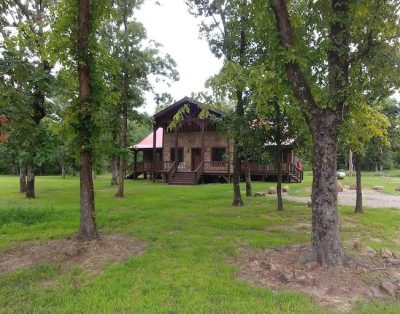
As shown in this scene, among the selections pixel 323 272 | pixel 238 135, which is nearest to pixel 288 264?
pixel 323 272

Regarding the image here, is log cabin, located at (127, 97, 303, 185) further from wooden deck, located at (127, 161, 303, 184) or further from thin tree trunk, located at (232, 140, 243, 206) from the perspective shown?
thin tree trunk, located at (232, 140, 243, 206)

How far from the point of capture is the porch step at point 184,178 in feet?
87.5

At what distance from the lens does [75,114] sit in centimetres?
738

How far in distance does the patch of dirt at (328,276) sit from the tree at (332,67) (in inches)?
13.2

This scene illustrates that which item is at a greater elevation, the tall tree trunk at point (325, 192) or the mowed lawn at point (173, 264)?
the tall tree trunk at point (325, 192)

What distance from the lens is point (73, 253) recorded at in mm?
6801

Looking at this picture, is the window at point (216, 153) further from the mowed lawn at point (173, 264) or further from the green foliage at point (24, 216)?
the green foliage at point (24, 216)

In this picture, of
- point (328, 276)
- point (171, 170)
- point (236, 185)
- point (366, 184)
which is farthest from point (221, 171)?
point (328, 276)

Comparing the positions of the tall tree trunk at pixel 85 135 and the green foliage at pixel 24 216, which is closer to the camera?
the tall tree trunk at pixel 85 135

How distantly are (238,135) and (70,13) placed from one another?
290 inches

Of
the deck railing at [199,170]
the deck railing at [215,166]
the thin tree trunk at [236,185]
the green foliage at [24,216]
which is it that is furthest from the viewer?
the deck railing at [215,166]

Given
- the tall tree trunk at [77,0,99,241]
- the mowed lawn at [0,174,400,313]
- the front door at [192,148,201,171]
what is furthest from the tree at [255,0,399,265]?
the front door at [192,148,201,171]

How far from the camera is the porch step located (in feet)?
87.5

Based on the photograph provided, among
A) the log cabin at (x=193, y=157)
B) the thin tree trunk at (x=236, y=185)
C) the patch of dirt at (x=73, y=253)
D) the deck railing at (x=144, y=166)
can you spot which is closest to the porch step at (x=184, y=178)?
the log cabin at (x=193, y=157)
